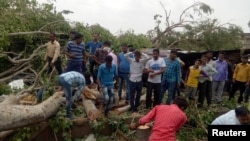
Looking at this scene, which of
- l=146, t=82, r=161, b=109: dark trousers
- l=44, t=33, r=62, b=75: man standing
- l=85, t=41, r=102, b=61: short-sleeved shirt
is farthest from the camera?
l=85, t=41, r=102, b=61: short-sleeved shirt

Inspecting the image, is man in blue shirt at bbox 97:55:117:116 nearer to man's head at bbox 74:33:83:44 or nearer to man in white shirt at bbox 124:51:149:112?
man in white shirt at bbox 124:51:149:112

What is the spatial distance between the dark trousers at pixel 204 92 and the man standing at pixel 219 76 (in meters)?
0.49

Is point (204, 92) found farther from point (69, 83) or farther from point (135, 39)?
point (135, 39)

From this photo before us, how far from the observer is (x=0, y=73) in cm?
1180

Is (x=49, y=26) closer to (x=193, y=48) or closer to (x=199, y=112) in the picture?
(x=199, y=112)

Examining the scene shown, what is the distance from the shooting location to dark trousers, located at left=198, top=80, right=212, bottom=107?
892cm

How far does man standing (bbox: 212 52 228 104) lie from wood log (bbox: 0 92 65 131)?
13.8 ft

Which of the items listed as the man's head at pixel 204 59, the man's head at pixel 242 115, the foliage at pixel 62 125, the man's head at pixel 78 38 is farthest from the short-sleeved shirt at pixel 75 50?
the man's head at pixel 242 115

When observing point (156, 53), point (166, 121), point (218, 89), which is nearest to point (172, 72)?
point (156, 53)

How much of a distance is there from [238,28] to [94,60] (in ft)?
47.1

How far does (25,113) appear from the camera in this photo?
20.9ft

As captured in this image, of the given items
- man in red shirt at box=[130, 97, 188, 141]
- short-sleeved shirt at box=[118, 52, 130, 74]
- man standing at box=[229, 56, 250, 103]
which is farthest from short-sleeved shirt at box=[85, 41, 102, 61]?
man in red shirt at box=[130, 97, 188, 141]

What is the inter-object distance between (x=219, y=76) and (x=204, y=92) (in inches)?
29.3

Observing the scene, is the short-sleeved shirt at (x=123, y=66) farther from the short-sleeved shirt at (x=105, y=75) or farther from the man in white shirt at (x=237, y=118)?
the man in white shirt at (x=237, y=118)
